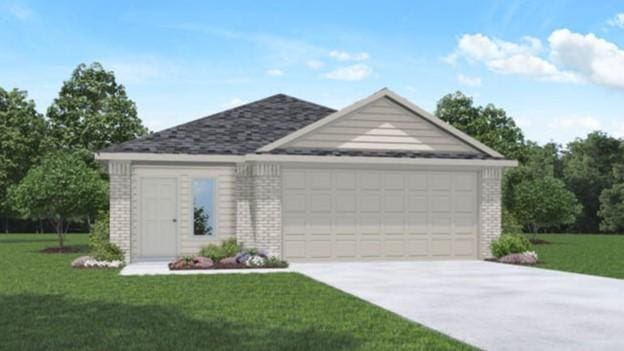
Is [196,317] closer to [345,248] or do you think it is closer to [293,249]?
[293,249]

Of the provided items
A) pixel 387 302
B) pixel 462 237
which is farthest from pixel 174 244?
pixel 387 302

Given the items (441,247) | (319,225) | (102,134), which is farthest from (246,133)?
(102,134)

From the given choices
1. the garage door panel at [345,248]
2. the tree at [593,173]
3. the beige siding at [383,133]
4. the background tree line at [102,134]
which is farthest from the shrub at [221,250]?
the tree at [593,173]

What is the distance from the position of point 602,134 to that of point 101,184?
49523 millimetres

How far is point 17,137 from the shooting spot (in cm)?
3812

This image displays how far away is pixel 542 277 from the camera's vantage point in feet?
51.8

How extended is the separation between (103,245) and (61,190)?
961cm

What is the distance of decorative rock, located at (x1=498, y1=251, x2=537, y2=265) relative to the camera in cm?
1983

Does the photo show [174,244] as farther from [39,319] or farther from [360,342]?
[360,342]

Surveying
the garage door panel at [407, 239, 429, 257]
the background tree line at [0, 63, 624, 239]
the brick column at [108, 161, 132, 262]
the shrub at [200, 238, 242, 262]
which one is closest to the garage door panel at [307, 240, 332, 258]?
the shrub at [200, 238, 242, 262]

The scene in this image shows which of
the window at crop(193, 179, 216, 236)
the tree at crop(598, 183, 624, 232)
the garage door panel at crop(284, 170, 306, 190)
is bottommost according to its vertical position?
the tree at crop(598, 183, 624, 232)

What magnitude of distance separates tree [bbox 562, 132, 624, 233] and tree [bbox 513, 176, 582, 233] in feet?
85.4

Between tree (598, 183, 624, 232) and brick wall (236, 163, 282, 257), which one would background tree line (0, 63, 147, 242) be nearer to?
brick wall (236, 163, 282, 257)

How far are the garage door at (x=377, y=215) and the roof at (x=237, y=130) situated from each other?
7.81 ft
